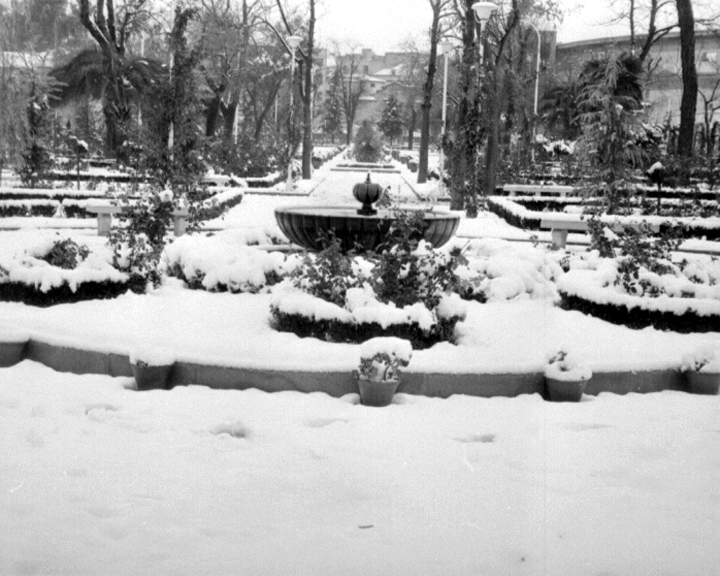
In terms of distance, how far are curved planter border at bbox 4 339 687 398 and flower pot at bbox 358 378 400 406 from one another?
0.19 meters

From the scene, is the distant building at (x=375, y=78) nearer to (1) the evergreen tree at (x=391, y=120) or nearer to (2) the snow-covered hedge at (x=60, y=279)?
(1) the evergreen tree at (x=391, y=120)

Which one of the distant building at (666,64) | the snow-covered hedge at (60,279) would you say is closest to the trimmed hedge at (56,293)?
the snow-covered hedge at (60,279)

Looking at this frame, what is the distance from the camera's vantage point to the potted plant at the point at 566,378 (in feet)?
17.8

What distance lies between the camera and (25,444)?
4340 mm

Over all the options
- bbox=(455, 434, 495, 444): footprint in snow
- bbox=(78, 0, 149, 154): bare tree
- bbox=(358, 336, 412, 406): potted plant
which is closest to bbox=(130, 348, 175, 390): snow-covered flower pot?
bbox=(358, 336, 412, 406): potted plant

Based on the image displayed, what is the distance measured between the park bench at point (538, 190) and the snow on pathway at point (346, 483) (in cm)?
1596

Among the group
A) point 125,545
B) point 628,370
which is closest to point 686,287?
point 628,370

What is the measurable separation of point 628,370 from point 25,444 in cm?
363

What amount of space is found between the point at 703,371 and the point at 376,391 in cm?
214

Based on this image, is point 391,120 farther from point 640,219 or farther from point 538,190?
point 640,219

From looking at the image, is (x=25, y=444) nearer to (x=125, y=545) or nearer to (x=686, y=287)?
(x=125, y=545)

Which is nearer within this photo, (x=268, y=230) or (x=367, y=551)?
(x=367, y=551)

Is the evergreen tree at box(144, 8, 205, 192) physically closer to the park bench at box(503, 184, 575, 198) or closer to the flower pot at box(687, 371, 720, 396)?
the flower pot at box(687, 371, 720, 396)

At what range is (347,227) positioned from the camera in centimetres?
862
